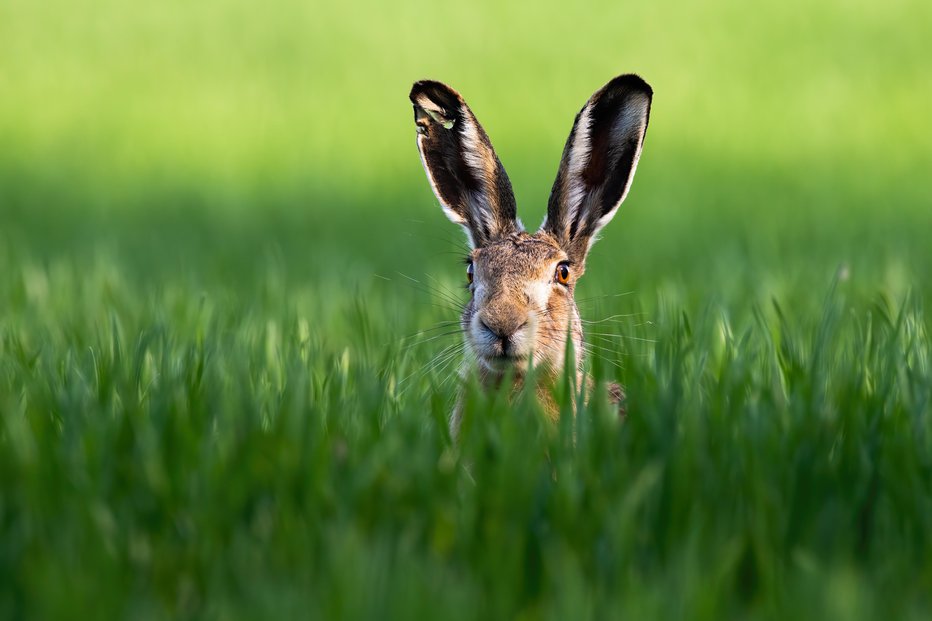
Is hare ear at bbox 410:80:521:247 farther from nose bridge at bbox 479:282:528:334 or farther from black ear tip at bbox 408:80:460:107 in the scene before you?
nose bridge at bbox 479:282:528:334

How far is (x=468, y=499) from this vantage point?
2777 millimetres

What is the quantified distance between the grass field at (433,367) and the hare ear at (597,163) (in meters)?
0.46

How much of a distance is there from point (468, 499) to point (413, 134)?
10960mm

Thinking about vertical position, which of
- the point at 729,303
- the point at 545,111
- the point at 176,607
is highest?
the point at 545,111

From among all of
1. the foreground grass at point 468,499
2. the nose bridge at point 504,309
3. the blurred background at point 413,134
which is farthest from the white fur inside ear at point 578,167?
the blurred background at point 413,134

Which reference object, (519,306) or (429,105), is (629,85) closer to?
(429,105)

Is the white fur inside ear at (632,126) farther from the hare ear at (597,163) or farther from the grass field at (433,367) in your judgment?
the grass field at (433,367)

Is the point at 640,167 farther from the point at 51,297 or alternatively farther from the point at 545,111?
the point at 51,297

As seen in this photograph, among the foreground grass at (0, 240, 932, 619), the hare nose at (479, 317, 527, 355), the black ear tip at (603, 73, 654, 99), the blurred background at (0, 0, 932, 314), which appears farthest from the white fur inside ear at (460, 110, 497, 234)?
the blurred background at (0, 0, 932, 314)

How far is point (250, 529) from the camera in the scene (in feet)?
9.03

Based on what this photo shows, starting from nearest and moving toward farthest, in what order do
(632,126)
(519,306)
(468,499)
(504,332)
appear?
(468,499)
(504,332)
(519,306)
(632,126)

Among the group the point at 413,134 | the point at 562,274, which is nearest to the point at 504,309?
the point at 562,274

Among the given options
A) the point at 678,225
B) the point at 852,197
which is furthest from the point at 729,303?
the point at 852,197

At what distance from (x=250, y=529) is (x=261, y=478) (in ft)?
0.51
